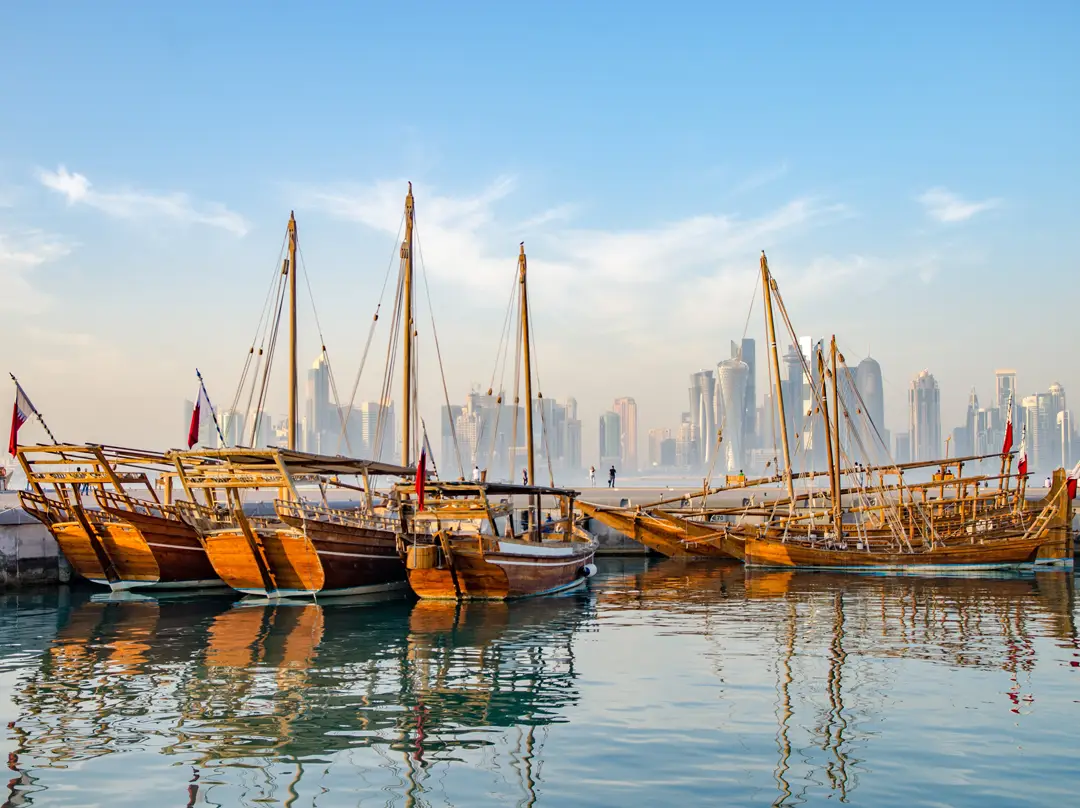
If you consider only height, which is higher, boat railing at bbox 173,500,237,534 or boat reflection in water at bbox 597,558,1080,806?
boat railing at bbox 173,500,237,534

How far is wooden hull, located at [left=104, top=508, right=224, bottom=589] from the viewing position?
34.8 m

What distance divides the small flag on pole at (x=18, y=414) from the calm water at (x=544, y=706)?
5.61m

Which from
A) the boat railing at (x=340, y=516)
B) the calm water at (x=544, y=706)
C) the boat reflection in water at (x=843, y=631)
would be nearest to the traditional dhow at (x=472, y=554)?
the boat railing at (x=340, y=516)

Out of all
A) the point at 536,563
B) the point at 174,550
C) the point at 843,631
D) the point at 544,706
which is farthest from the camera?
the point at 174,550

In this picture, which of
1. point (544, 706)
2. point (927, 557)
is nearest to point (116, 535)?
point (544, 706)

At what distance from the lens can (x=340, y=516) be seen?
33.1m

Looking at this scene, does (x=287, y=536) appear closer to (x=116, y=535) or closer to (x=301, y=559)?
(x=301, y=559)

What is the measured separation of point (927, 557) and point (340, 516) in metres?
24.6

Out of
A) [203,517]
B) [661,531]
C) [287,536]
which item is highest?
[203,517]

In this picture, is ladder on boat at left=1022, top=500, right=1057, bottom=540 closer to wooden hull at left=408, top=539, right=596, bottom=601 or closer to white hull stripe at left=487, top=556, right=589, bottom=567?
white hull stripe at left=487, top=556, right=589, bottom=567

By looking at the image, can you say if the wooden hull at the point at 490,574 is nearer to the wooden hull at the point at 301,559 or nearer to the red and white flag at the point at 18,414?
the wooden hull at the point at 301,559

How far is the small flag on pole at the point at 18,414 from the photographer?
3244cm

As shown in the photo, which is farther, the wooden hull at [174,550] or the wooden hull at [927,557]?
the wooden hull at [927,557]

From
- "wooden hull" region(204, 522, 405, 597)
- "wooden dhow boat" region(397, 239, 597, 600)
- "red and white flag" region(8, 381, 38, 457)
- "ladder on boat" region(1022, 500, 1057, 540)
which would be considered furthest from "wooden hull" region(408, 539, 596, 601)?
"ladder on boat" region(1022, 500, 1057, 540)
